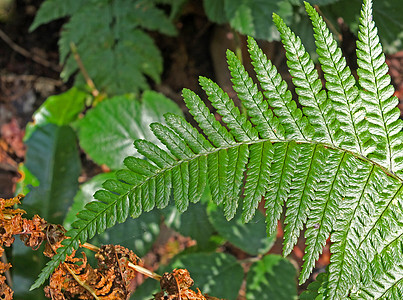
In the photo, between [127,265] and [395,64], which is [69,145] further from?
[395,64]

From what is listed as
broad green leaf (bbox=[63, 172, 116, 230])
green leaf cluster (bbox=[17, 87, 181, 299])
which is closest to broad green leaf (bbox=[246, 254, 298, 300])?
green leaf cluster (bbox=[17, 87, 181, 299])

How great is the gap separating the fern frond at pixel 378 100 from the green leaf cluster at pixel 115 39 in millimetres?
1483

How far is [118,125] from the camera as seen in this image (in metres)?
1.77

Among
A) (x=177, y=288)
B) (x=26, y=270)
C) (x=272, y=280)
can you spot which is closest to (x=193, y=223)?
(x=272, y=280)

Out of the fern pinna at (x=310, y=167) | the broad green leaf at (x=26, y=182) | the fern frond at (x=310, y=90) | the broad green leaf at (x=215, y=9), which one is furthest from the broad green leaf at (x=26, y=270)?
the broad green leaf at (x=215, y=9)

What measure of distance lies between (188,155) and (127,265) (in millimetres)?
280

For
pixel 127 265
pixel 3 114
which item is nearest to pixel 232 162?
pixel 127 265

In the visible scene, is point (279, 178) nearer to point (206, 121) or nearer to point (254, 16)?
point (206, 121)

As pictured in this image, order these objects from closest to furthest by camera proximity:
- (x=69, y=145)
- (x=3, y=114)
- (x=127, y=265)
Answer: (x=127, y=265), (x=69, y=145), (x=3, y=114)

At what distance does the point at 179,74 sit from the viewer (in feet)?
8.02

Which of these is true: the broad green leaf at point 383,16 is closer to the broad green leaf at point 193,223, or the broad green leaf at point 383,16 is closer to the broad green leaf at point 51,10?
the broad green leaf at point 193,223

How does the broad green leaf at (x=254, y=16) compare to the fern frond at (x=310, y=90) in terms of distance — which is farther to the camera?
the broad green leaf at (x=254, y=16)

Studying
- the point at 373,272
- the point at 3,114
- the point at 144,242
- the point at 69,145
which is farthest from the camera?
the point at 3,114

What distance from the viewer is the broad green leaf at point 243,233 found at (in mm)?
1572
